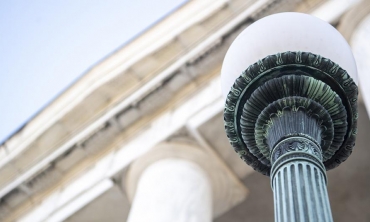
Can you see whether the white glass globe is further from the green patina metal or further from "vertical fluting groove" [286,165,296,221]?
"vertical fluting groove" [286,165,296,221]

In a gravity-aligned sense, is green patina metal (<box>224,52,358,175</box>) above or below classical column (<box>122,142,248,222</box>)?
below

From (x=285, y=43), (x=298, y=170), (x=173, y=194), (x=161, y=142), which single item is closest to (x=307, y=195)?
(x=298, y=170)

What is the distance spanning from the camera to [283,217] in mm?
3998

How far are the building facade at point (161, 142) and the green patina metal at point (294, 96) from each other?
476 centimetres

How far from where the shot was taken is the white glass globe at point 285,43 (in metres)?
5.14

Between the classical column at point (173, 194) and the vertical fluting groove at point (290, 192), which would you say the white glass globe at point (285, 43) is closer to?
the vertical fluting groove at point (290, 192)

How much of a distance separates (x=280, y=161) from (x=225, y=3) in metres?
10.5

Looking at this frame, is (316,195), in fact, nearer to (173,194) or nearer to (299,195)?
(299,195)

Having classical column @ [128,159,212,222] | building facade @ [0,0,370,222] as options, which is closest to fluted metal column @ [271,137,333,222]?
building facade @ [0,0,370,222]

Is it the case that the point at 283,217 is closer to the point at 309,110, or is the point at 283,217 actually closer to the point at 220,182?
the point at 309,110

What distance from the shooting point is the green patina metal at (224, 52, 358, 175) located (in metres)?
4.90

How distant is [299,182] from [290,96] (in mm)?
1007

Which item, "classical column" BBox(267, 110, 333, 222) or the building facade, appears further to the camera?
the building facade

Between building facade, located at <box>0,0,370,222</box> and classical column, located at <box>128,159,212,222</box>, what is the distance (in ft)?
0.09
